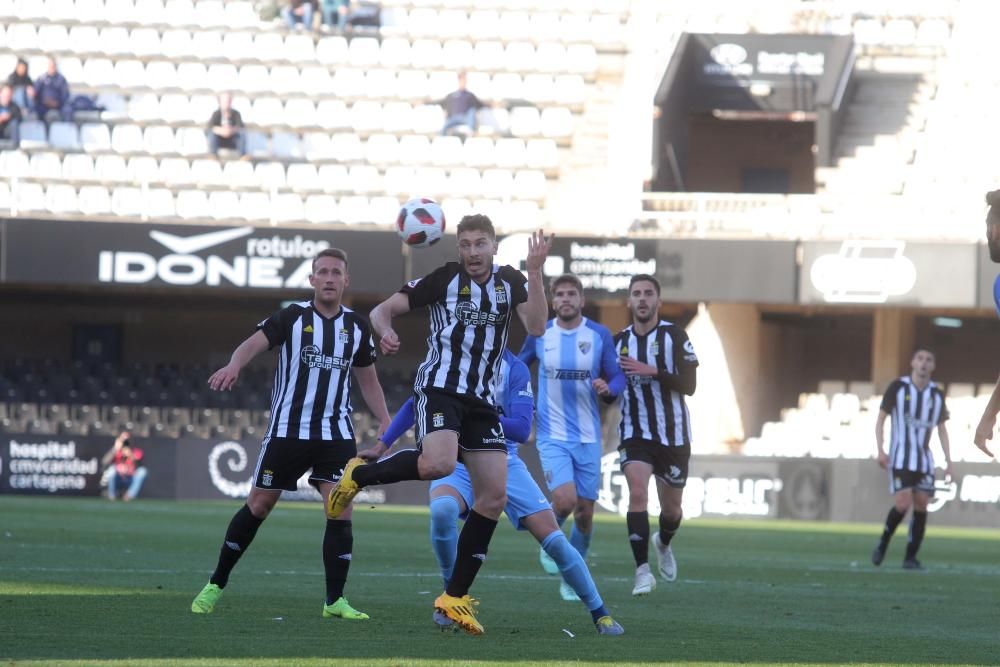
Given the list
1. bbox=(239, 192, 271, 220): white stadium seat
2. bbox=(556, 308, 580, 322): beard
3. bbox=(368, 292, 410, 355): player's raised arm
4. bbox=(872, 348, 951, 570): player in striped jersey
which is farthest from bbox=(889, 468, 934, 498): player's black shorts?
bbox=(239, 192, 271, 220): white stadium seat

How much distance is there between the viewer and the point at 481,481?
759 cm

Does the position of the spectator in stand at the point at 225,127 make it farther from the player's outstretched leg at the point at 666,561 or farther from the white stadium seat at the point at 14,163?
the player's outstretched leg at the point at 666,561

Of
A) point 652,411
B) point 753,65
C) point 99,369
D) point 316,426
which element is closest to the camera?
point 316,426

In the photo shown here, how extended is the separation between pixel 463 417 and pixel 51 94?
77.7 ft

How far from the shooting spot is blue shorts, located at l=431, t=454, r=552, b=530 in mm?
7918

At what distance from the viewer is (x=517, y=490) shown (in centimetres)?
827

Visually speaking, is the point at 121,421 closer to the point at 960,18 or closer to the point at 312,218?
the point at 312,218

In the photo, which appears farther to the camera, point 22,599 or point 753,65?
point 753,65

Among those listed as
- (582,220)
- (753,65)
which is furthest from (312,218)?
(753,65)

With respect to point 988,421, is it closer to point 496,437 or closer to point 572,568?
point 572,568

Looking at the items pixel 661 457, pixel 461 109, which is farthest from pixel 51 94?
pixel 661 457

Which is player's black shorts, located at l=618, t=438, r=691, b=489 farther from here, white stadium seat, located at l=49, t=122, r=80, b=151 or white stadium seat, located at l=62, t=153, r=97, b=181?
white stadium seat, located at l=49, t=122, r=80, b=151

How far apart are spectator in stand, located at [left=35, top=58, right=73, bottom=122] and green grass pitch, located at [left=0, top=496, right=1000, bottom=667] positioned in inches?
535

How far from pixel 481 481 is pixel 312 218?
69.5 ft
